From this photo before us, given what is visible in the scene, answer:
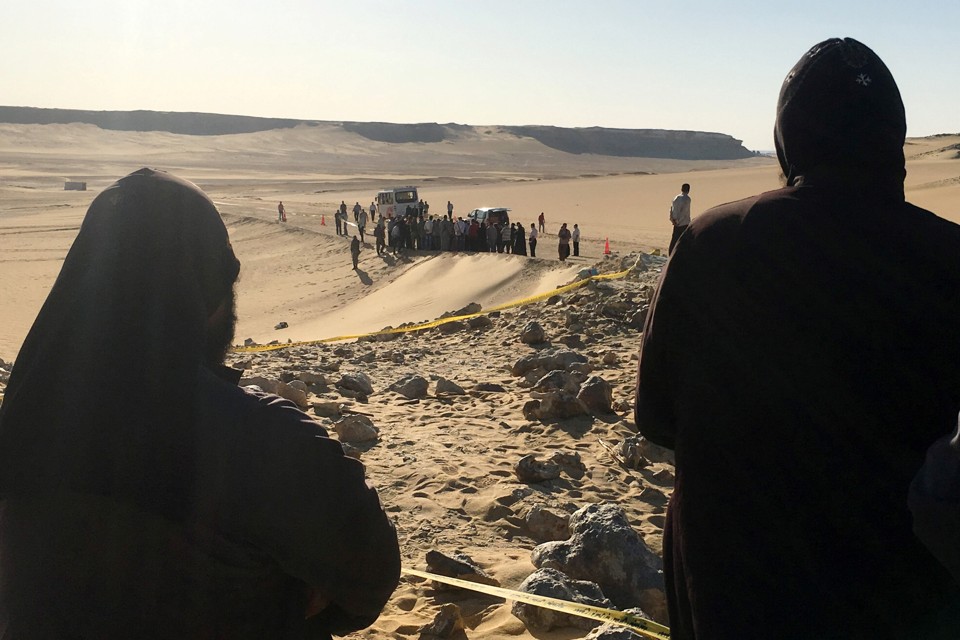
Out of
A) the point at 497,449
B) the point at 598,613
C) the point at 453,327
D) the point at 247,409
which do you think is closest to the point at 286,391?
the point at 497,449

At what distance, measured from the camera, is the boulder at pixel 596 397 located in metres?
6.83

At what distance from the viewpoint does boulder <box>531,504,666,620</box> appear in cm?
370

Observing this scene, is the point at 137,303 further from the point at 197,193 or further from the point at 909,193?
the point at 909,193

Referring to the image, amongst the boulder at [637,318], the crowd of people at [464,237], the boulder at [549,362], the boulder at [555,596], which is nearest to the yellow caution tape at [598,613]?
the boulder at [555,596]

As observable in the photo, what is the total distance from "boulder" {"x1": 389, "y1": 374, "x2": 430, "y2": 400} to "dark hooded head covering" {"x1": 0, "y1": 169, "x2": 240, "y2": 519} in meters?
5.98

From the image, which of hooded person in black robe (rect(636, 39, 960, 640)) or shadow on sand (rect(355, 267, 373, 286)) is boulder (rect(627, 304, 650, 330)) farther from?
shadow on sand (rect(355, 267, 373, 286))

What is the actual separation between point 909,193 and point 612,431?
3766 cm

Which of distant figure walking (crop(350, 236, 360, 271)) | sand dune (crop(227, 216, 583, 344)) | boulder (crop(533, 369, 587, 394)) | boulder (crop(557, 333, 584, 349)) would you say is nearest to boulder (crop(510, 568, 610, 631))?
boulder (crop(533, 369, 587, 394))

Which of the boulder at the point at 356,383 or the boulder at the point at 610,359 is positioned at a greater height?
the boulder at the point at 610,359

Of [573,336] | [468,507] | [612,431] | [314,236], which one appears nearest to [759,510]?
[468,507]

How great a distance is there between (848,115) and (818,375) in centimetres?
53

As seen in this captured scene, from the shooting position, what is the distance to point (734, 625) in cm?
174

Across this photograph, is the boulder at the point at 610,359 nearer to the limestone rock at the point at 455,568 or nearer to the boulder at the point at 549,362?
the boulder at the point at 549,362

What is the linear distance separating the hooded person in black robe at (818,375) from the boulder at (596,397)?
16.4 feet
